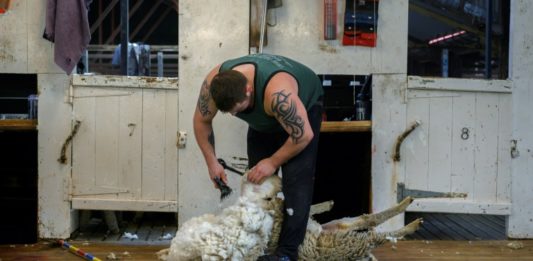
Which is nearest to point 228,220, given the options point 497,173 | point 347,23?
point 347,23

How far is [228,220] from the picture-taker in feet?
10.1

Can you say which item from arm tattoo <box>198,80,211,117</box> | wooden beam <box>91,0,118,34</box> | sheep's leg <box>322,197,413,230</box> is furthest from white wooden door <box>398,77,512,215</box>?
wooden beam <box>91,0,118,34</box>

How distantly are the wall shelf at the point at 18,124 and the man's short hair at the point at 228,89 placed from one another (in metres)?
2.07

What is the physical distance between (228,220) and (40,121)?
6.59 feet

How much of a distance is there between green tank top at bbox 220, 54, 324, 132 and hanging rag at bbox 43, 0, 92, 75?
1.45 metres

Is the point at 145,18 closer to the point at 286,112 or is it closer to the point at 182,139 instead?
the point at 182,139

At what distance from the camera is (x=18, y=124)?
173 inches

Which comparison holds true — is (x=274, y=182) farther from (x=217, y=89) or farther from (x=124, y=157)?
(x=124, y=157)

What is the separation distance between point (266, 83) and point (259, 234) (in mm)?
754

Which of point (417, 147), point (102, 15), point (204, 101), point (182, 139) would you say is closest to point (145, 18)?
point (102, 15)

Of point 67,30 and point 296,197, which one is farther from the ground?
point 67,30

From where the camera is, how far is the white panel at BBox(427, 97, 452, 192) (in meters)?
4.52

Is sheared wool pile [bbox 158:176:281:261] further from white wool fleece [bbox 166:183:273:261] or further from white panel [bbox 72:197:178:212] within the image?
white panel [bbox 72:197:178:212]

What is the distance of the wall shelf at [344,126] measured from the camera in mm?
4441
